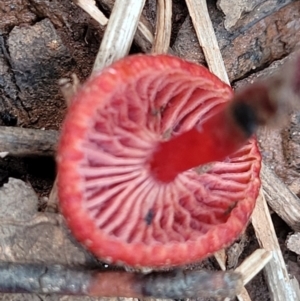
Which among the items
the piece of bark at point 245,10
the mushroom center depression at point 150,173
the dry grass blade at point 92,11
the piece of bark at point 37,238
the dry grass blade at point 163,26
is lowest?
the piece of bark at point 37,238

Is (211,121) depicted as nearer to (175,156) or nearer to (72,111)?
(175,156)

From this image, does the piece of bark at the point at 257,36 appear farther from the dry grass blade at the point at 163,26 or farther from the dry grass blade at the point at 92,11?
the dry grass blade at the point at 92,11

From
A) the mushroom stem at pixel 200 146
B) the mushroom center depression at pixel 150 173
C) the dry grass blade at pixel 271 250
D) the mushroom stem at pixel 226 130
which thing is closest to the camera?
the mushroom stem at pixel 226 130

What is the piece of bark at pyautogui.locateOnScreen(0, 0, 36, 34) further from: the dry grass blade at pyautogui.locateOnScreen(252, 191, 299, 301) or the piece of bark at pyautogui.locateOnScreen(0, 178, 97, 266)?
the dry grass blade at pyautogui.locateOnScreen(252, 191, 299, 301)

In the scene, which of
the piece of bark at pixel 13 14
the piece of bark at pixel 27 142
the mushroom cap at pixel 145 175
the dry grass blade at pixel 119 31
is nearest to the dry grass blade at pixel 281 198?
the mushroom cap at pixel 145 175

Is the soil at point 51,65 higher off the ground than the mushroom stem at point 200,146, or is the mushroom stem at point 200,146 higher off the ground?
the mushroom stem at point 200,146

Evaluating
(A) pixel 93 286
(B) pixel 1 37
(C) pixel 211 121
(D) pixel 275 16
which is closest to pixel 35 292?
(A) pixel 93 286

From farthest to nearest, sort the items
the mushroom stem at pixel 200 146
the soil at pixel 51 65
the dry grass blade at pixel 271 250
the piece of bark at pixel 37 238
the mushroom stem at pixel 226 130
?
the dry grass blade at pixel 271 250 → the soil at pixel 51 65 → the piece of bark at pixel 37 238 → the mushroom stem at pixel 200 146 → the mushroom stem at pixel 226 130

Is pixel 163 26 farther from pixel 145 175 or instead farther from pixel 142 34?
pixel 145 175
